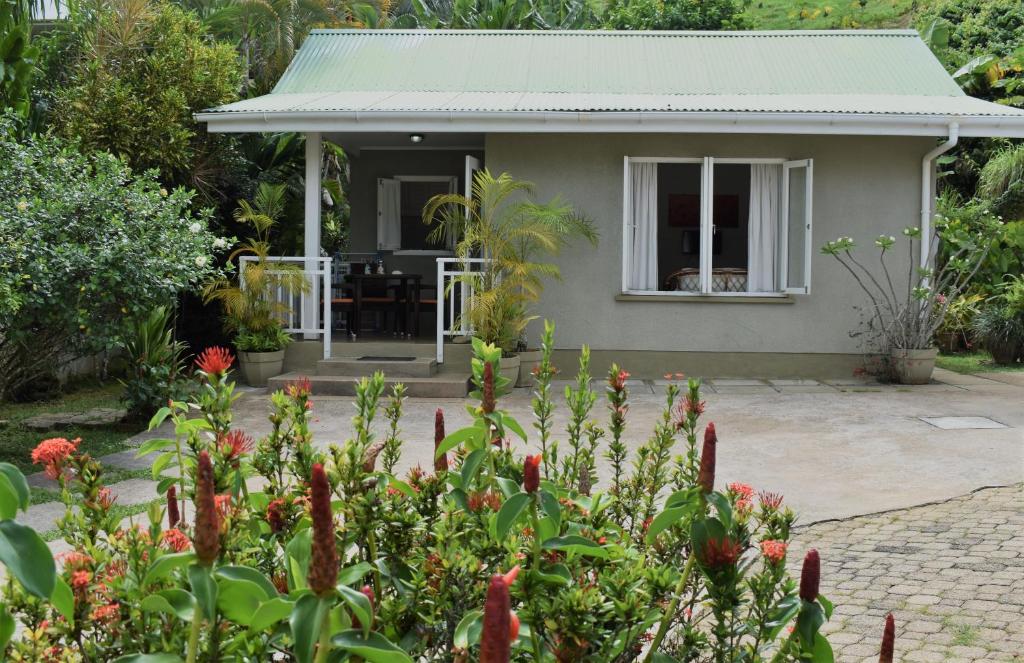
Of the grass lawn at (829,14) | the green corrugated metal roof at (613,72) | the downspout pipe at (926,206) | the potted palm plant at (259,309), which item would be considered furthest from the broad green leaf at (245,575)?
the grass lawn at (829,14)

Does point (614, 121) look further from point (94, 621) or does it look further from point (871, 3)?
point (871, 3)

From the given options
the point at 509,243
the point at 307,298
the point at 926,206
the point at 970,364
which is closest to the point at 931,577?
the point at 509,243

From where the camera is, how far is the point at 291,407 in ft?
7.27

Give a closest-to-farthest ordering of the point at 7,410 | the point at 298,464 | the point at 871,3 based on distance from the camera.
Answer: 1. the point at 298,464
2. the point at 7,410
3. the point at 871,3

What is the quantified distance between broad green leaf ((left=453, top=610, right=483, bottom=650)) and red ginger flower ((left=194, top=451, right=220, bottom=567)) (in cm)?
41

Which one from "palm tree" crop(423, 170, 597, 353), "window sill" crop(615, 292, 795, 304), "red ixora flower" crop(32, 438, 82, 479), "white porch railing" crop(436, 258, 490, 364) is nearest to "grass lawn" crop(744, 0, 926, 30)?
"window sill" crop(615, 292, 795, 304)

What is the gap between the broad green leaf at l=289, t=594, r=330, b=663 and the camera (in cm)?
128

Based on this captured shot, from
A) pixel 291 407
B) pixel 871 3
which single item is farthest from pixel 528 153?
pixel 871 3

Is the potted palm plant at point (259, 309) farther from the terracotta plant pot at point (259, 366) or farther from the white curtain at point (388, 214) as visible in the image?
the white curtain at point (388, 214)

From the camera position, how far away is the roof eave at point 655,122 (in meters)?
11.3

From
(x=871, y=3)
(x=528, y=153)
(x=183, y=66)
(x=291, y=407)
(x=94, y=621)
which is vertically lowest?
(x=94, y=621)

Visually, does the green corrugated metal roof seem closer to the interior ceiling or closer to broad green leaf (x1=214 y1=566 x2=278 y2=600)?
the interior ceiling

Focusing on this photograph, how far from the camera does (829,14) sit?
138ft

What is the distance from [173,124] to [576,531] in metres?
11.6
